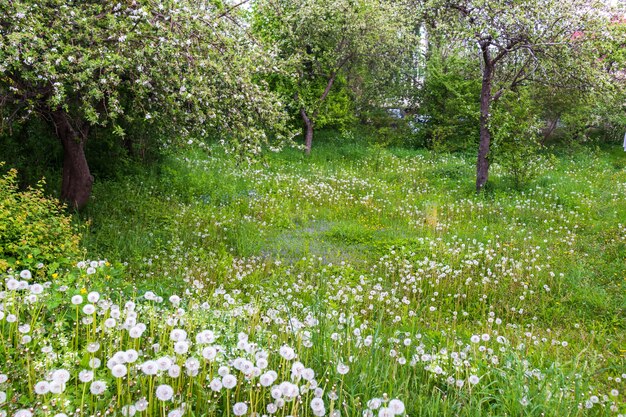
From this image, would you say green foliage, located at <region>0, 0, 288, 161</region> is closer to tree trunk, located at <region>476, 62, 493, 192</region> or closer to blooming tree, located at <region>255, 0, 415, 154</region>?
tree trunk, located at <region>476, 62, 493, 192</region>

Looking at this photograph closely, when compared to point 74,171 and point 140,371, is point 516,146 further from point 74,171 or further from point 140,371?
point 140,371

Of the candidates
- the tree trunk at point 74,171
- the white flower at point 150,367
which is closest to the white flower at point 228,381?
the white flower at point 150,367

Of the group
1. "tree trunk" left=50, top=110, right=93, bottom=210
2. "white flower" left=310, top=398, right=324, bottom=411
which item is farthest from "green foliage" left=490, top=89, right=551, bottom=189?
"white flower" left=310, top=398, right=324, bottom=411

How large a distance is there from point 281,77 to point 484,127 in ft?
27.7

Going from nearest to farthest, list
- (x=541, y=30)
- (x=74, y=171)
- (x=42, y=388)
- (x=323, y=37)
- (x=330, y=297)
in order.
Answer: (x=42, y=388)
(x=330, y=297)
(x=74, y=171)
(x=541, y=30)
(x=323, y=37)

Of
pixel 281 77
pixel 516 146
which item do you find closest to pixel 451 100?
pixel 281 77

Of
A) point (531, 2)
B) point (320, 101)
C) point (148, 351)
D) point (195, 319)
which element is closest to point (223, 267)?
point (195, 319)

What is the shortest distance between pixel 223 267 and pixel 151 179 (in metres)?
5.75

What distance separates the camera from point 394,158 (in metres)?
18.6

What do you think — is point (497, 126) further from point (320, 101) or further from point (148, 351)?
point (148, 351)

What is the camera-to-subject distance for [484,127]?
13391 mm

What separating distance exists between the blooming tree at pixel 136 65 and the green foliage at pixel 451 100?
559 inches

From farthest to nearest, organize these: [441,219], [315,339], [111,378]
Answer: [441,219] < [315,339] < [111,378]

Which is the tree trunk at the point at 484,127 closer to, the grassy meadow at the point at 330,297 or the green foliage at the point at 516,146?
the green foliage at the point at 516,146
